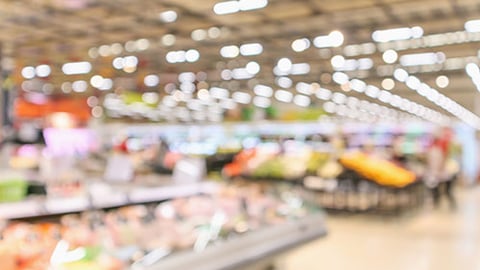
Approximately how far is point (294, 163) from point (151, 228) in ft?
28.1

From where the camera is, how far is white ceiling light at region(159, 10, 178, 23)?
1375 cm

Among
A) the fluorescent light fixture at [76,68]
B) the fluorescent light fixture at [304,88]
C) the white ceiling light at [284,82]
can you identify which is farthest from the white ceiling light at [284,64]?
the fluorescent light fixture at [76,68]

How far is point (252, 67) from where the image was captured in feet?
70.2

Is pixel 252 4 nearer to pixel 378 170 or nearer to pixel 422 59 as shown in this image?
pixel 378 170

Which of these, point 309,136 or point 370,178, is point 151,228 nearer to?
point 370,178

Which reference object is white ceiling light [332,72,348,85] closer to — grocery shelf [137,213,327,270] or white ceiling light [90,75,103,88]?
white ceiling light [90,75,103,88]

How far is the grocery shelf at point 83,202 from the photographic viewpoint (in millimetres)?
3657

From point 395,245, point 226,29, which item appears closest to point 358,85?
point 226,29

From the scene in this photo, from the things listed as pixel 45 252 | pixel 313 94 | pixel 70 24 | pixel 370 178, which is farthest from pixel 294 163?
pixel 313 94

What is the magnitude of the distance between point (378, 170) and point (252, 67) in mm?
10920

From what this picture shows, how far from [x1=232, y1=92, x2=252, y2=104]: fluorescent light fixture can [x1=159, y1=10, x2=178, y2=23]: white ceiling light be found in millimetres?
14581

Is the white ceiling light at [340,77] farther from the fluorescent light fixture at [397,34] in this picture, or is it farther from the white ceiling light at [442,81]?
the fluorescent light fixture at [397,34]

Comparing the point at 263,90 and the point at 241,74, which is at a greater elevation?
the point at 241,74

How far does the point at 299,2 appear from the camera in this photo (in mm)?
12602
